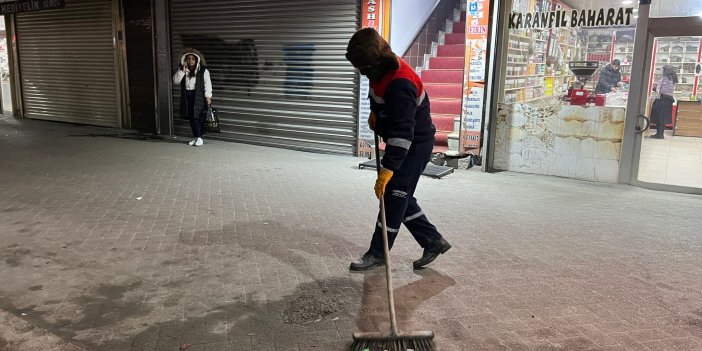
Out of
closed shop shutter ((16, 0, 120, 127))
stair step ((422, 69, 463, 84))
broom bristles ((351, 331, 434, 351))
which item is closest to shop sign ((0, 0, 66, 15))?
closed shop shutter ((16, 0, 120, 127))

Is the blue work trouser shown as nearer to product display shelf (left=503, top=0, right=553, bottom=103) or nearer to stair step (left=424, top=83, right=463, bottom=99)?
product display shelf (left=503, top=0, right=553, bottom=103)

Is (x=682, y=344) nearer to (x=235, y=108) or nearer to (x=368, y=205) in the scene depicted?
(x=368, y=205)

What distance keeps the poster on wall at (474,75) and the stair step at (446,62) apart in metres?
2.17

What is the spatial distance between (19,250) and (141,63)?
906 cm

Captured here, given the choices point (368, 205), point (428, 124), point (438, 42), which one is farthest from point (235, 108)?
point (428, 124)

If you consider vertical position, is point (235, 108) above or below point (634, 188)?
above

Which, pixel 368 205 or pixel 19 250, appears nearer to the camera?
pixel 19 250

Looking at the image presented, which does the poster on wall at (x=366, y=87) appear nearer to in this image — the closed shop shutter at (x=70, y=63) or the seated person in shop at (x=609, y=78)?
the seated person in shop at (x=609, y=78)

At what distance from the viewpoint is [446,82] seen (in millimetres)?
10797

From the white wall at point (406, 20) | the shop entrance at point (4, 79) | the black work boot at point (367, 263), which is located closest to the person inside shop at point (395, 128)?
the black work boot at point (367, 263)

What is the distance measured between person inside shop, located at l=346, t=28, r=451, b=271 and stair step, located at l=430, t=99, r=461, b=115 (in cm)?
599

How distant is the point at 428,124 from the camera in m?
4.31

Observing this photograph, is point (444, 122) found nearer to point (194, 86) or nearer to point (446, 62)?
point (446, 62)

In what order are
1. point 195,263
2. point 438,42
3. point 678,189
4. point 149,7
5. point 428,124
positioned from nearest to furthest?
point 428,124 → point 195,263 → point 678,189 → point 438,42 → point 149,7
